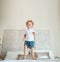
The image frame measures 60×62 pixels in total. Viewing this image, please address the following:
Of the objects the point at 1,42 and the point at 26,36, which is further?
the point at 1,42

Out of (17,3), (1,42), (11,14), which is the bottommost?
(1,42)

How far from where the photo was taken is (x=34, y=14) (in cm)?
223

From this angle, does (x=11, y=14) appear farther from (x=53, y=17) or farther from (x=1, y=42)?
(x=53, y=17)

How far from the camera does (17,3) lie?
222 cm

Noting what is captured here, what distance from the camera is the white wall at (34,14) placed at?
2.22 metres

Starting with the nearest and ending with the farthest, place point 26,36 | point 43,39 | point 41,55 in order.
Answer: point 26,36 → point 41,55 → point 43,39

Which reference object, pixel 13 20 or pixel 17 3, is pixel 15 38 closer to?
pixel 13 20

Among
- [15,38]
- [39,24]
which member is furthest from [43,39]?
[15,38]

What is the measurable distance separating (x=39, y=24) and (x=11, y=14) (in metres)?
0.39

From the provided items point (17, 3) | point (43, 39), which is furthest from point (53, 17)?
point (17, 3)

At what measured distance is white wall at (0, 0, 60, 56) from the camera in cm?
222

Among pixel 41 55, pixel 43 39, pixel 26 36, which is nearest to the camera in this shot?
pixel 26 36

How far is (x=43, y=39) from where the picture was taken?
2.15 meters

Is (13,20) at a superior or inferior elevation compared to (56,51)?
superior
